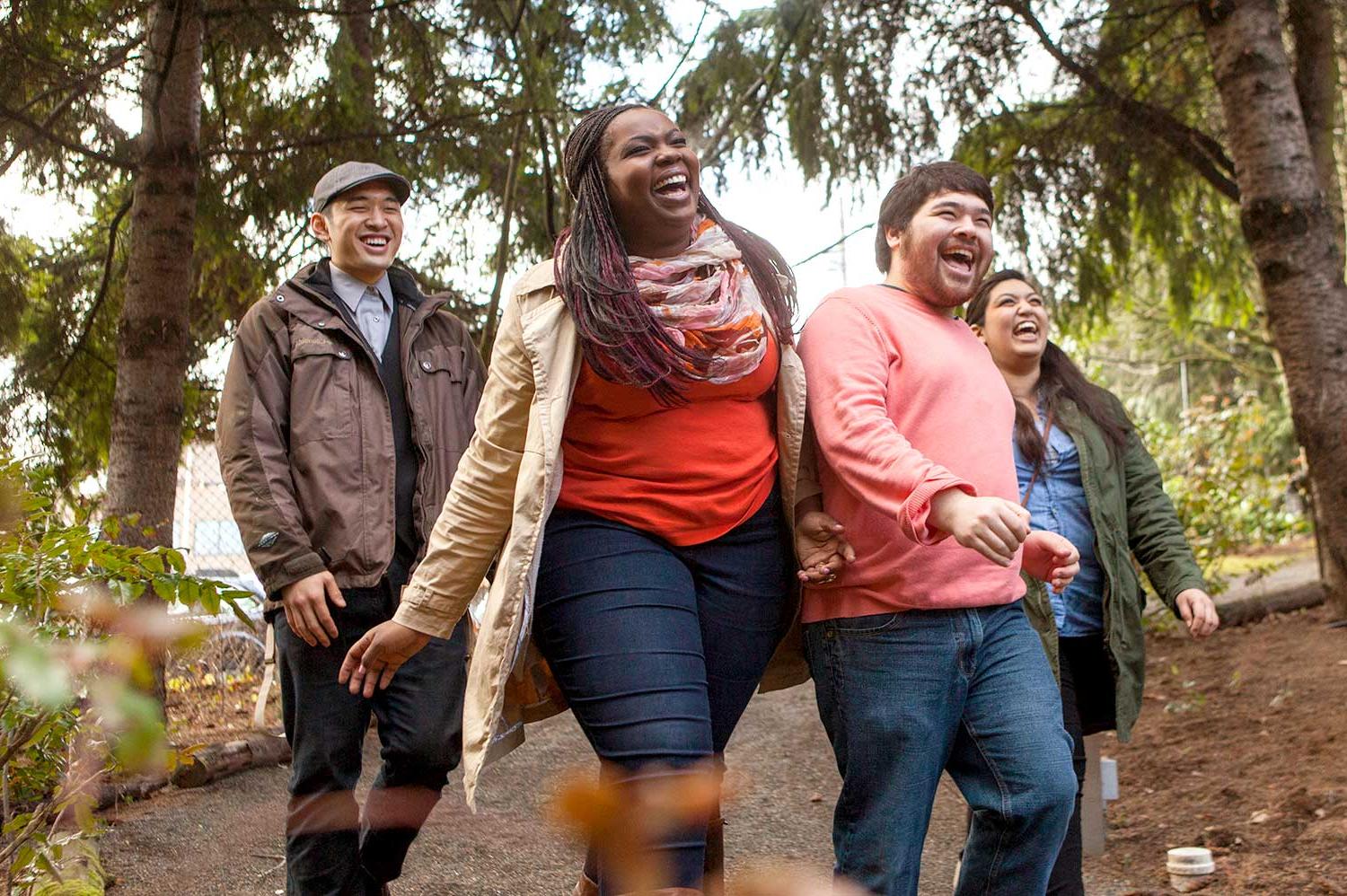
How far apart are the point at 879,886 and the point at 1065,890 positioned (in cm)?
113

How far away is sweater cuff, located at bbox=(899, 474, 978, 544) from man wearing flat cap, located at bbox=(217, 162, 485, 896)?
130 centimetres

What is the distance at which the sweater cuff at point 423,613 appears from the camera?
8.80 ft

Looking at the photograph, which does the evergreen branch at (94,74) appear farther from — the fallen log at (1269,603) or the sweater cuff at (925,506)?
the fallen log at (1269,603)

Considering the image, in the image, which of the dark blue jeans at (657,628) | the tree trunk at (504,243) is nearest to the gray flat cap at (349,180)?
the dark blue jeans at (657,628)

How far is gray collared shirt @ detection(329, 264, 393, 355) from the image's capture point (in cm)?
363

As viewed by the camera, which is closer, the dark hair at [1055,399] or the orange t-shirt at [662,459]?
the orange t-shirt at [662,459]

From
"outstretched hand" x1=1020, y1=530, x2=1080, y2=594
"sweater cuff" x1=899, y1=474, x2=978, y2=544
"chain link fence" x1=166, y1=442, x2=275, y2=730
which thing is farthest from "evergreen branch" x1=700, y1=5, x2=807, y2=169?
"sweater cuff" x1=899, y1=474, x2=978, y2=544

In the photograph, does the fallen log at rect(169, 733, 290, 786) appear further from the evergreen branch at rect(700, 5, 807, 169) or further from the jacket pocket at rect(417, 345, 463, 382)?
the evergreen branch at rect(700, 5, 807, 169)

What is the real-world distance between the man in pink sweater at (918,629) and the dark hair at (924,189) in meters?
0.10

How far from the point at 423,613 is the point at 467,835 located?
2.85m

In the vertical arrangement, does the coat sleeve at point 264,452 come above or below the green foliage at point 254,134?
below

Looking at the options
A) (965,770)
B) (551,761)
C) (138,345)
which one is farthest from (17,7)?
(965,770)

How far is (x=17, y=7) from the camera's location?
5.60 meters

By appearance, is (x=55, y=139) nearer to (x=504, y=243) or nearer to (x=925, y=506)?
(x=504, y=243)
